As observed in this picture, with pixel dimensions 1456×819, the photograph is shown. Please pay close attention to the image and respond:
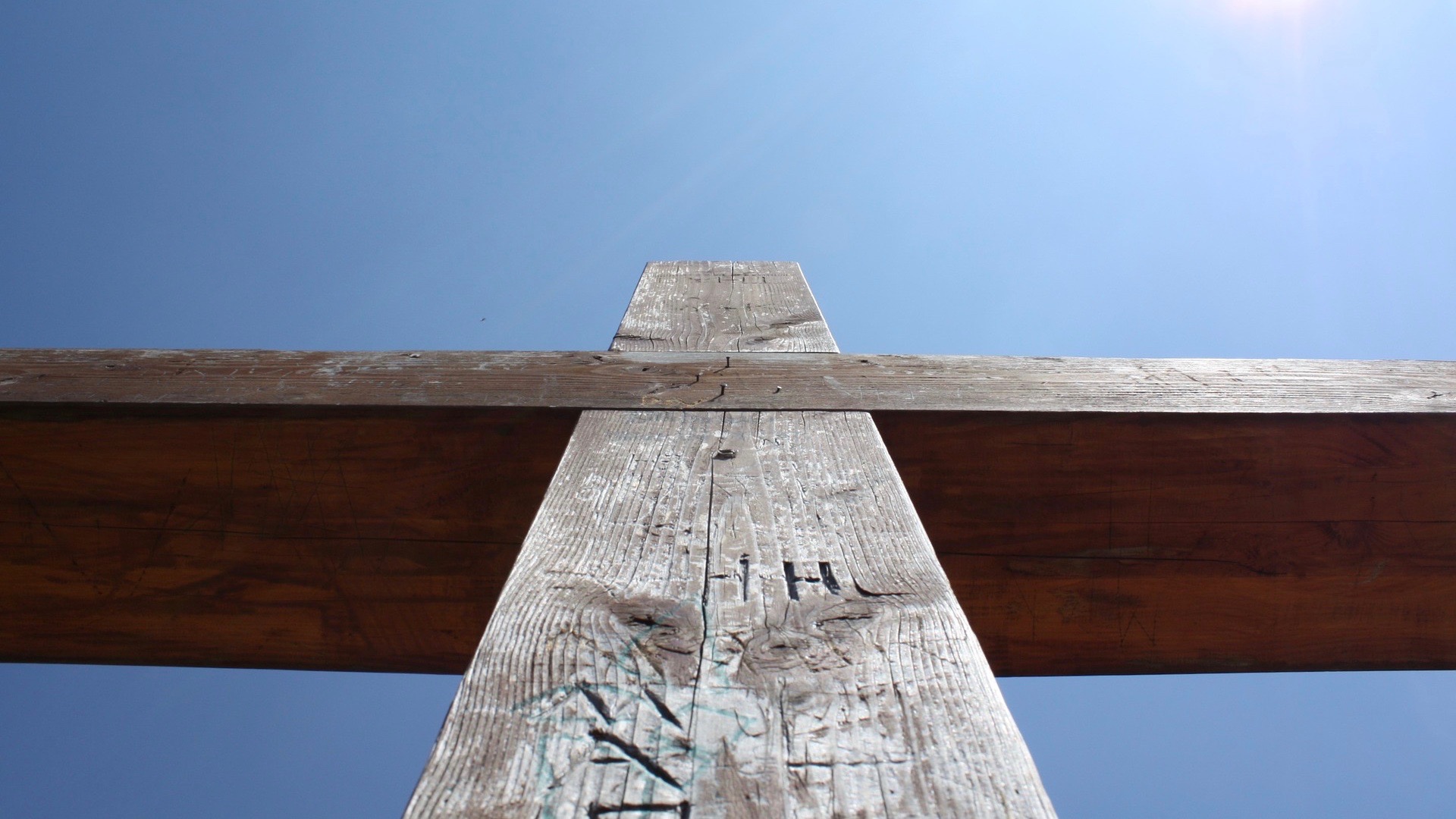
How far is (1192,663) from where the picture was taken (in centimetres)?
144

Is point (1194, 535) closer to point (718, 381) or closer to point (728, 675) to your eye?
point (718, 381)

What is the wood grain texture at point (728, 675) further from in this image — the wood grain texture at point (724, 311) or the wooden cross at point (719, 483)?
the wood grain texture at point (724, 311)

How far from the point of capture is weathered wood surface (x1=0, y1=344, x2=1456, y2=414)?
4.04 ft

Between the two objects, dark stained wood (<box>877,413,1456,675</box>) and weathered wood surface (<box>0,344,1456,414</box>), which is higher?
weathered wood surface (<box>0,344,1456,414</box>)

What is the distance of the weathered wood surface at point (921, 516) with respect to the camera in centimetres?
125

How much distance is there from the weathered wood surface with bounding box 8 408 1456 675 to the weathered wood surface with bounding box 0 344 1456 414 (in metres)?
0.03

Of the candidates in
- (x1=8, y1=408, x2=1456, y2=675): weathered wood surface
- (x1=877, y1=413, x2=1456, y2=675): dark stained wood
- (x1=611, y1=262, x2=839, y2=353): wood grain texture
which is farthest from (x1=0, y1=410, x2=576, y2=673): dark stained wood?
(x1=877, y1=413, x2=1456, y2=675): dark stained wood

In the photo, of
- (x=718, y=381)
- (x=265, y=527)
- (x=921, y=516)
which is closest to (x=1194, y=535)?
(x=921, y=516)

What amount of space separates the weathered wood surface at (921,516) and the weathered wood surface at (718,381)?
0.03 metres

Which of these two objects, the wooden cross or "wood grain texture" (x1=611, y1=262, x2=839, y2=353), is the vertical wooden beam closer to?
the wooden cross

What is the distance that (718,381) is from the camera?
1277 mm

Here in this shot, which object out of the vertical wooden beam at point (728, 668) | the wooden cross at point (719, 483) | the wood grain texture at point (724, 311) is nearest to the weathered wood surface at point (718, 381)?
the wooden cross at point (719, 483)

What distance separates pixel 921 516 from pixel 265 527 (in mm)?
963

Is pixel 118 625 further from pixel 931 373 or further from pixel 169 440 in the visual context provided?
pixel 931 373
